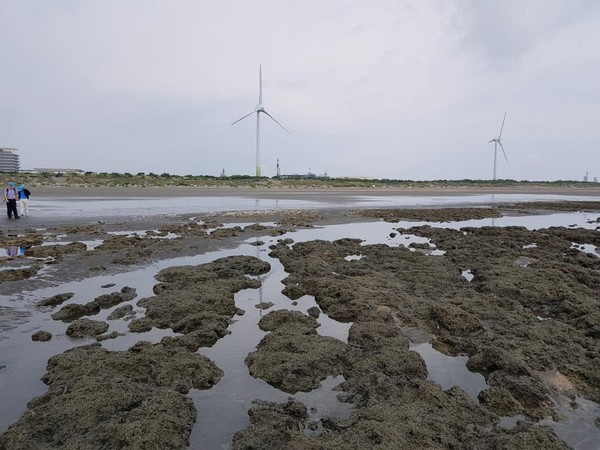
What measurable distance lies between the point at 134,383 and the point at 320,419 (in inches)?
92.0

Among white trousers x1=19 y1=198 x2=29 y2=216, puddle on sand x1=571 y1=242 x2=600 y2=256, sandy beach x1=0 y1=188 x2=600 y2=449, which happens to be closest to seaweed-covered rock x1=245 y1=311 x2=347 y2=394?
sandy beach x1=0 y1=188 x2=600 y2=449

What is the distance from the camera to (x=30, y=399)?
4836 millimetres

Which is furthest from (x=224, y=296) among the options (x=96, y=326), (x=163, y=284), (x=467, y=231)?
(x=467, y=231)

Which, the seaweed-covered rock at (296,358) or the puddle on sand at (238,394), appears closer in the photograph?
the puddle on sand at (238,394)


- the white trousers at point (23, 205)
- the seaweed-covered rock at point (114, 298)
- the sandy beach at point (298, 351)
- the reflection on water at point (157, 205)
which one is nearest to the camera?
the sandy beach at point (298, 351)

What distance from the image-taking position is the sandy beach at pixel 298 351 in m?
4.22

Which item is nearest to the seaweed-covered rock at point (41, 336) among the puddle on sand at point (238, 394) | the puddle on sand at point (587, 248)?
the puddle on sand at point (238, 394)

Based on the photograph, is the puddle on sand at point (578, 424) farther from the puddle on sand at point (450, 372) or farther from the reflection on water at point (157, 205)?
the reflection on water at point (157, 205)

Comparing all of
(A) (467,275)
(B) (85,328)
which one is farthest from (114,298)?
(A) (467,275)

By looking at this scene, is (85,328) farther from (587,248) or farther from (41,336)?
(587,248)

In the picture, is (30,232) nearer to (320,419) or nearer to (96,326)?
(96,326)

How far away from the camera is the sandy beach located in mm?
4223

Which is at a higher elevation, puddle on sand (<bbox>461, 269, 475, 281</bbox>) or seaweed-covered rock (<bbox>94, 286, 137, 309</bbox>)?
puddle on sand (<bbox>461, 269, 475, 281</bbox>)

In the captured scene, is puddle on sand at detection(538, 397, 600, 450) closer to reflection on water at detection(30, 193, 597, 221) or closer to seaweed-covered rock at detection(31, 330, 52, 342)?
seaweed-covered rock at detection(31, 330, 52, 342)
